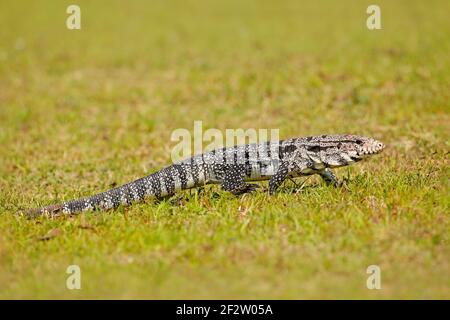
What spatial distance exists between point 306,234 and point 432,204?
61.9 inches

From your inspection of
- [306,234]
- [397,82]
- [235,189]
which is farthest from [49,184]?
[397,82]

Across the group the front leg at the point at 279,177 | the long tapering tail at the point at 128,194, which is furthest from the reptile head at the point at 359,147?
the long tapering tail at the point at 128,194

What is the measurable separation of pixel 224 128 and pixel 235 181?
4.98 meters

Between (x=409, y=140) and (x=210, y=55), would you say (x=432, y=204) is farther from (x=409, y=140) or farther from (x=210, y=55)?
(x=210, y=55)

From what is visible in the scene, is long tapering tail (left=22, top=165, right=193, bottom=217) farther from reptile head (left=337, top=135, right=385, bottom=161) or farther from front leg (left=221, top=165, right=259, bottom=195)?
reptile head (left=337, top=135, right=385, bottom=161)

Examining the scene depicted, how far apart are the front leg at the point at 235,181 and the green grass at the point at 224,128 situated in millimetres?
333

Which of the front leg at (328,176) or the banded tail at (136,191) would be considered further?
the front leg at (328,176)

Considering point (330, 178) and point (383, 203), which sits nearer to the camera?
point (383, 203)

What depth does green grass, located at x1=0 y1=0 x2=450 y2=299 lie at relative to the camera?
300 inches

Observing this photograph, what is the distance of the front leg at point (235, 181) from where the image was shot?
32.6 ft

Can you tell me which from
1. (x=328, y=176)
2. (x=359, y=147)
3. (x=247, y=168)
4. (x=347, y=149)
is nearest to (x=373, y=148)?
(x=359, y=147)

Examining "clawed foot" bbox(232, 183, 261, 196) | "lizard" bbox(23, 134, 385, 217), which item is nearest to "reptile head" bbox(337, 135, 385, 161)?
"lizard" bbox(23, 134, 385, 217)

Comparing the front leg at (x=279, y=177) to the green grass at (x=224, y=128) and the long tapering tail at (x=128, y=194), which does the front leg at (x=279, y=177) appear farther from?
the long tapering tail at (x=128, y=194)
